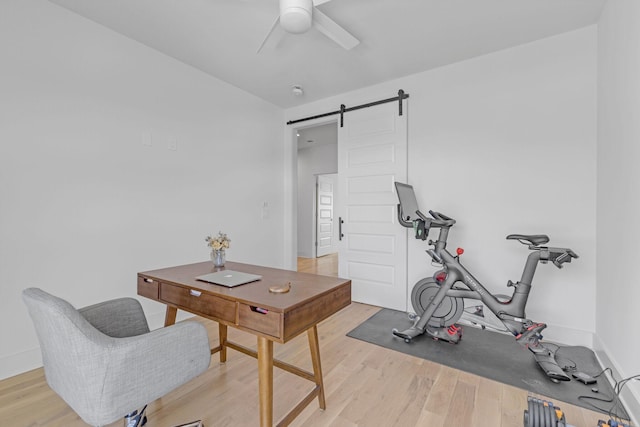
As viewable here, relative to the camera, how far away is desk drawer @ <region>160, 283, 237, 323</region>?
1342mm

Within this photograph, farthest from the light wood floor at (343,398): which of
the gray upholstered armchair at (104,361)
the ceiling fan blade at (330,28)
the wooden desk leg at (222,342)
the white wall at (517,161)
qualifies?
the ceiling fan blade at (330,28)

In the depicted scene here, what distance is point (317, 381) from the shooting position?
1.68m

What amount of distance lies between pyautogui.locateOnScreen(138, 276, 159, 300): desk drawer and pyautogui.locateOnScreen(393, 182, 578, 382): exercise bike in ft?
6.99

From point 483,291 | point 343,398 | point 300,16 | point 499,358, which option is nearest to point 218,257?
point 343,398

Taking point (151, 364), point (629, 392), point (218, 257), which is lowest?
point (629, 392)

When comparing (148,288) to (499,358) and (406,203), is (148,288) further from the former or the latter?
A: (499,358)

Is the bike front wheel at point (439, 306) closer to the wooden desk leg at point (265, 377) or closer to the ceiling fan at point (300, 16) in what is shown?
the wooden desk leg at point (265, 377)

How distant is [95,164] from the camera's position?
2.51m

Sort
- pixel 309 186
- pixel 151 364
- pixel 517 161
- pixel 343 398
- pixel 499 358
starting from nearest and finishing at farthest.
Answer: pixel 151 364 < pixel 343 398 < pixel 499 358 < pixel 517 161 < pixel 309 186

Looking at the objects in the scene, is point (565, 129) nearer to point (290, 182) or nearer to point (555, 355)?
point (555, 355)

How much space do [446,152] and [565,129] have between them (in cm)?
104

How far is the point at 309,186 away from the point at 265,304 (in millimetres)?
6484

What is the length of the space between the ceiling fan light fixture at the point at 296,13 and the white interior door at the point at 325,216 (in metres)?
5.93

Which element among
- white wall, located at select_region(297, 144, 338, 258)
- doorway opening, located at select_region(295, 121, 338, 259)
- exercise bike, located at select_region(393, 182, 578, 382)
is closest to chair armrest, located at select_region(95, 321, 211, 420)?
exercise bike, located at select_region(393, 182, 578, 382)
